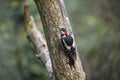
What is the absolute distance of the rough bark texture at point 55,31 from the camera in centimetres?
147

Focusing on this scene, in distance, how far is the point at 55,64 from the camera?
4.88 ft

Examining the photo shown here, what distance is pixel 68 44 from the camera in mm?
1469

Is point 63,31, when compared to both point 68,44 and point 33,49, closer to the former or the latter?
point 68,44

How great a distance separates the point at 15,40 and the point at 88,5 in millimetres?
1223

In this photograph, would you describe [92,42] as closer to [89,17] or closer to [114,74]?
[114,74]

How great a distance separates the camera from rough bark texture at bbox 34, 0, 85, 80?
147cm

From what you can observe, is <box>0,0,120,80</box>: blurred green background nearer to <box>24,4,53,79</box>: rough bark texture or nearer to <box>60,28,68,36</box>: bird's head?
<box>24,4,53,79</box>: rough bark texture

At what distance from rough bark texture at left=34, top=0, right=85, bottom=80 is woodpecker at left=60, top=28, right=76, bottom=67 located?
2 centimetres

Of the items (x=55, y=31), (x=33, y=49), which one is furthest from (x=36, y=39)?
(x=33, y=49)

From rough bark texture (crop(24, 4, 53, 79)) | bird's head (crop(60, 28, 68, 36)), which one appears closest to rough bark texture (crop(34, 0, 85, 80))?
bird's head (crop(60, 28, 68, 36))

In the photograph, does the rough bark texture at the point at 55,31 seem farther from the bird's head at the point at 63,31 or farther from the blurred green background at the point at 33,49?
the blurred green background at the point at 33,49

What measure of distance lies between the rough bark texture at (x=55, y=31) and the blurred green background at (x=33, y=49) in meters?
1.75

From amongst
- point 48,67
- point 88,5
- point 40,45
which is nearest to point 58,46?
point 48,67

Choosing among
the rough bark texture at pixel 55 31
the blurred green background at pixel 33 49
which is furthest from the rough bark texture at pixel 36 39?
the blurred green background at pixel 33 49
